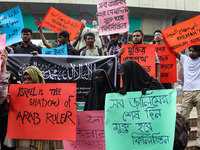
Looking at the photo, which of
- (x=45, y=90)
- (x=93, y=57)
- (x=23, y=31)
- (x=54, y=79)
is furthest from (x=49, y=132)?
(x=23, y=31)

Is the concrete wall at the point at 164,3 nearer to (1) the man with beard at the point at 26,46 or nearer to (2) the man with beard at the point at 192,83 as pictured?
(1) the man with beard at the point at 26,46

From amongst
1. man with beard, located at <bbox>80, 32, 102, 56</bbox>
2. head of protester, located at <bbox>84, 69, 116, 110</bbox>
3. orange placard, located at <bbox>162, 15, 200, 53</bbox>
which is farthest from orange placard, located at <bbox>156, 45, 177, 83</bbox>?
head of protester, located at <bbox>84, 69, 116, 110</bbox>

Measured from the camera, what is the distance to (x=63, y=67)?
13.8 feet

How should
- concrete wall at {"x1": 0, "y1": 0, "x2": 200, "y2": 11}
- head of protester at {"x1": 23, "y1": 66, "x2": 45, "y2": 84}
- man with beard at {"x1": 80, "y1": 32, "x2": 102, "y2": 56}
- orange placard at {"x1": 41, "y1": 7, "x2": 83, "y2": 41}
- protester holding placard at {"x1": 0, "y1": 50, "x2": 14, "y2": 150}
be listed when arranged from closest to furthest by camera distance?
protester holding placard at {"x1": 0, "y1": 50, "x2": 14, "y2": 150} < head of protester at {"x1": 23, "y1": 66, "x2": 45, "y2": 84} < man with beard at {"x1": 80, "y1": 32, "x2": 102, "y2": 56} < orange placard at {"x1": 41, "y1": 7, "x2": 83, "y2": 41} < concrete wall at {"x1": 0, "y1": 0, "x2": 200, "y2": 11}

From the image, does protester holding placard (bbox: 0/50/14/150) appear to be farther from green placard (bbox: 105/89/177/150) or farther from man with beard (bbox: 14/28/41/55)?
man with beard (bbox: 14/28/41/55)

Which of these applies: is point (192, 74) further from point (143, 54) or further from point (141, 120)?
point (141, 120)

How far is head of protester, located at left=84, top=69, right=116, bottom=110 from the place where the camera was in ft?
9.37

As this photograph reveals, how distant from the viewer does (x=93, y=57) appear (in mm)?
4352

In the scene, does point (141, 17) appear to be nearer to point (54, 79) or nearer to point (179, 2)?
point (179, 2)

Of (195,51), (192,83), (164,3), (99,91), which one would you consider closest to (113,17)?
(195,51)

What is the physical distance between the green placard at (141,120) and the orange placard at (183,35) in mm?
2231

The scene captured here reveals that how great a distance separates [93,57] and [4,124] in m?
2.21

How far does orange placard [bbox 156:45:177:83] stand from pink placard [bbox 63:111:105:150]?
2.40m

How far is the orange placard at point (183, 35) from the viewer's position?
404 cm
